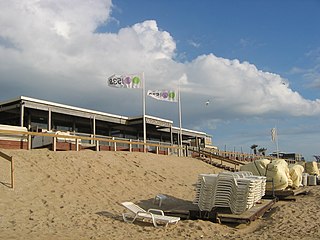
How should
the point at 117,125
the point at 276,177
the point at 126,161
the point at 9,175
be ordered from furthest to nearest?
Result: the point at 117,125, the point at 126,161, the point at 276,177, the point at 9,175

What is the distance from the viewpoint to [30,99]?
26750 millimetres

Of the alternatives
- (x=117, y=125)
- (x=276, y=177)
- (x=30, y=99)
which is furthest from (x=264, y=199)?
(x=117, y=125)

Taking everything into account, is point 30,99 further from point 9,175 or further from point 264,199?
point 264,199

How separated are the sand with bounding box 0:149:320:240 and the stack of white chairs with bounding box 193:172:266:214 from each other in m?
0.70

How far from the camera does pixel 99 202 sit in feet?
41.1

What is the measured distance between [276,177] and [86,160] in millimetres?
8677

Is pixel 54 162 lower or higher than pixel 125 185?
higher

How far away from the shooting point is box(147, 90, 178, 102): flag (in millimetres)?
33156

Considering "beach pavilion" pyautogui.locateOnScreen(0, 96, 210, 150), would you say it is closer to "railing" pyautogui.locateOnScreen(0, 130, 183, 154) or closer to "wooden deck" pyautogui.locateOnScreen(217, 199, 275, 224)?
"railing" pyautogui.locateOnScreen(0, 130, 183, 154)

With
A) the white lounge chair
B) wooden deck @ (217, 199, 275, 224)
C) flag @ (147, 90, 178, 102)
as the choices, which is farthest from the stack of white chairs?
flag @ (147, 90, 178, 102)

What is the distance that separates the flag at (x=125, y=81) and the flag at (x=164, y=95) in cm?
321

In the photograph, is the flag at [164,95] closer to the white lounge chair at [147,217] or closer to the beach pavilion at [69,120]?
the beach pavilion at [69,120]

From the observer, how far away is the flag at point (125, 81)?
29172 mm

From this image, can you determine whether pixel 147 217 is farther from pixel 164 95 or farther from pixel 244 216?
pixel 164 95
